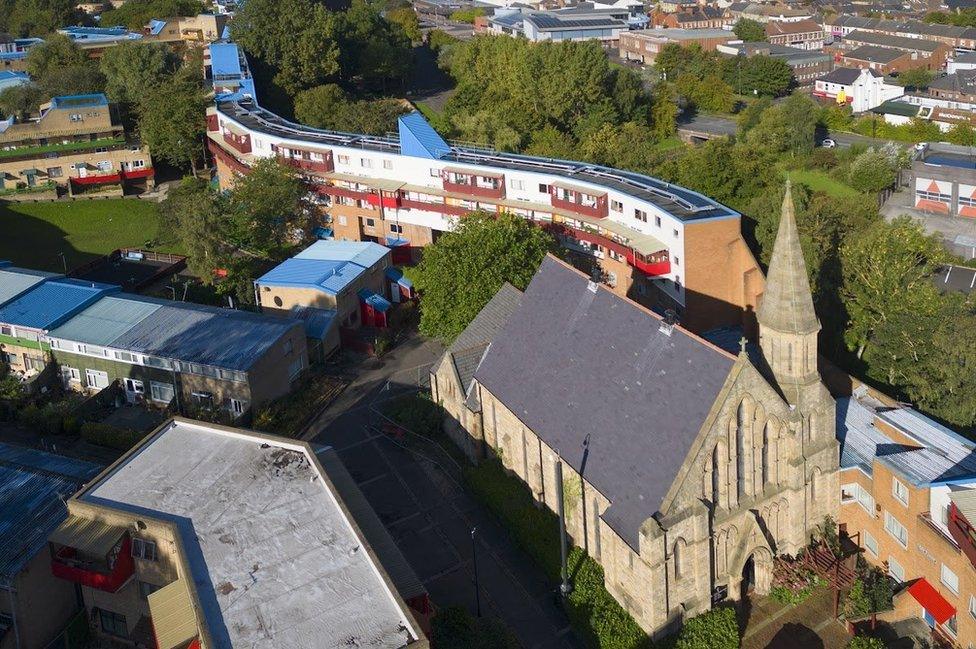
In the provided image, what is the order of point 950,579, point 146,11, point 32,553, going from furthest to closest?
point 146,11 → point 32,553 → point 950,579

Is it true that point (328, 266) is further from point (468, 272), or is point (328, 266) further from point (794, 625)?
point (794, 625)

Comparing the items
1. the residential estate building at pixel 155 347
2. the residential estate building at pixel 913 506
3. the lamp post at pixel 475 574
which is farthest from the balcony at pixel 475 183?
the lamp post at pixel 475 574

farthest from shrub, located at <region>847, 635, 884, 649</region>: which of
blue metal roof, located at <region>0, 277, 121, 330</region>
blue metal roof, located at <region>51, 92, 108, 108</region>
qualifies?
blue metal roof, located at <region>51, 92, 108, 108</region>

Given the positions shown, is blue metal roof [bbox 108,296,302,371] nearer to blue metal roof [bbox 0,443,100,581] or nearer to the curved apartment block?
blue metal roof [bbox 0,443,100,581]

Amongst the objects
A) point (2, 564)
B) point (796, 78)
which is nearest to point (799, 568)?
point (2, 564)

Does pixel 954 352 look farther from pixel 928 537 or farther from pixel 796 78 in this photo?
pixel 796 78

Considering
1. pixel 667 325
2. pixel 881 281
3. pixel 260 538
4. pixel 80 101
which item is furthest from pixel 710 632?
pixel 80 101

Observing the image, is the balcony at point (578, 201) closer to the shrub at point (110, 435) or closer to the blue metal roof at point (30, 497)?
the shrub at point (110, 435)
